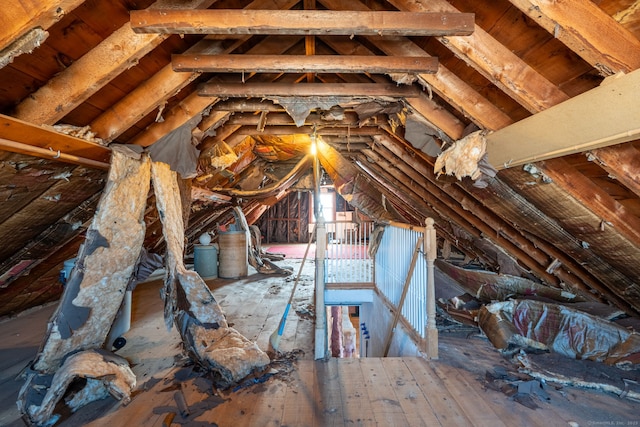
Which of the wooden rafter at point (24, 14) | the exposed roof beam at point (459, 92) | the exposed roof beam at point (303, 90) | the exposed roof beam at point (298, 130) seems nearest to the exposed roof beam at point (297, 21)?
the wooden rafter at point (24, 14)

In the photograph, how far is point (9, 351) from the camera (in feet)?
8.94

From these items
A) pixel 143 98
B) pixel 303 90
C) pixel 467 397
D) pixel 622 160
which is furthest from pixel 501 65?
pixel 143 98

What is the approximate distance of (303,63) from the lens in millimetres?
1878

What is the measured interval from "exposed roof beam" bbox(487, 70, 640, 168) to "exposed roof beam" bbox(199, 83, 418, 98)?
867 mm

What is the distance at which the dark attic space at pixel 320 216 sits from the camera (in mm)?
1454

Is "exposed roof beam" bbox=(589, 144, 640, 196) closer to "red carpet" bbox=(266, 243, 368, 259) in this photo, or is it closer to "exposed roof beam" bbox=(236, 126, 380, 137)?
"exposed roof beam" bbox=(236, 126, 380, 137)

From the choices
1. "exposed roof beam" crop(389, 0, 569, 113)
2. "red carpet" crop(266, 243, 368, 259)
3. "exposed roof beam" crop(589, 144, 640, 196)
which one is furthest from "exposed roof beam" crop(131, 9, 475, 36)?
"red carpet" crop(266, 243, 368, 259)

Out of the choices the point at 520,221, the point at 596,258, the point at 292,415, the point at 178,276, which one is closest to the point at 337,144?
the point at 520,221

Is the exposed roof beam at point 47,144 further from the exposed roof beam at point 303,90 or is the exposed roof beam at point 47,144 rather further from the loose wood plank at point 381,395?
the loose wood plank at point 381,395

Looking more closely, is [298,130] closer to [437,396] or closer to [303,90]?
[303,90]

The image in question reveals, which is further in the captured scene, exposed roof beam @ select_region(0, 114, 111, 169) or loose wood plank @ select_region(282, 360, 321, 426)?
loose wood plank @ select_region(282, 360, 321, 426)

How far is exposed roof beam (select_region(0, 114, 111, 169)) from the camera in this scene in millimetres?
1503

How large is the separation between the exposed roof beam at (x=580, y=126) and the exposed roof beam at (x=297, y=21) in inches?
25.1

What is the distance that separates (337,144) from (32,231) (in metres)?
3.73
